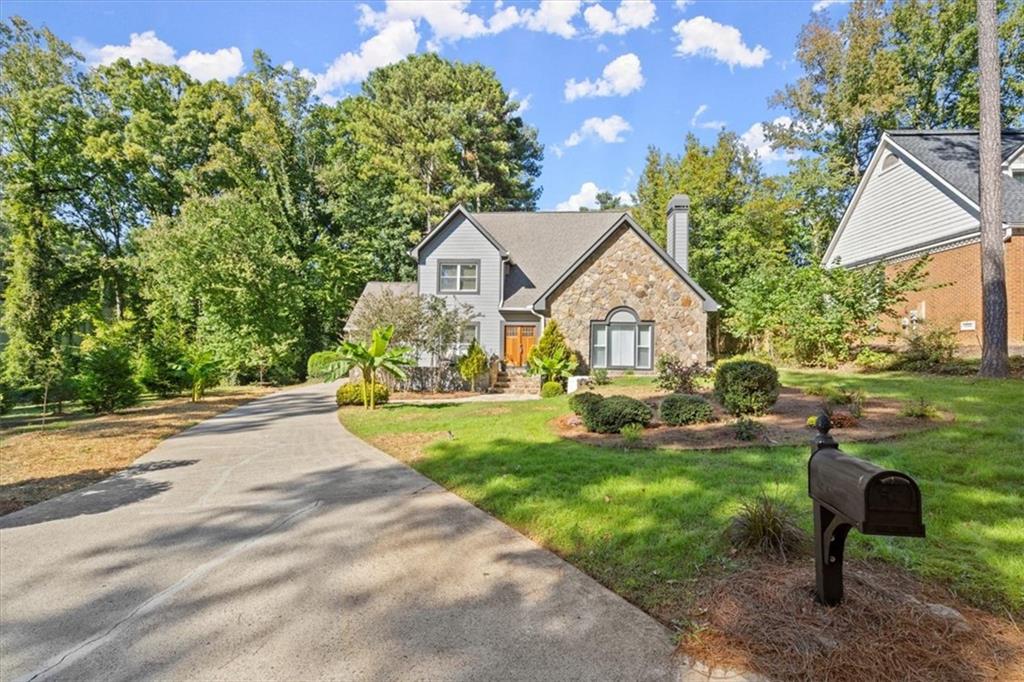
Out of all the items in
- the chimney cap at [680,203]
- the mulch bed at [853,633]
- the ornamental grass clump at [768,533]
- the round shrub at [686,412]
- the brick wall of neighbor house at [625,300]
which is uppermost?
the chimney cap at [680,203]

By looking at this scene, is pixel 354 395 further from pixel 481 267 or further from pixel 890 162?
pixel 890 162

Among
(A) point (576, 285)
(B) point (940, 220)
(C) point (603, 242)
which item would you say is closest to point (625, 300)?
(A) point (576, 285)

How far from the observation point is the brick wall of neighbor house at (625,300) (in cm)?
1842

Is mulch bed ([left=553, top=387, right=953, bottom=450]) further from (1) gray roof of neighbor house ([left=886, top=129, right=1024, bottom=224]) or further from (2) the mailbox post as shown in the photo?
(1) gray roof of neighbor house ([left=886, top=129, right=1024, bottom=224])

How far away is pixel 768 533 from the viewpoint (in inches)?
137

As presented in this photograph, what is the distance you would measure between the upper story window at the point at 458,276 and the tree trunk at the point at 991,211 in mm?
15624

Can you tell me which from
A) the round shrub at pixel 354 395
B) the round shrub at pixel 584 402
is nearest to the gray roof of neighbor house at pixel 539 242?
the round shrub at pixel 354 395

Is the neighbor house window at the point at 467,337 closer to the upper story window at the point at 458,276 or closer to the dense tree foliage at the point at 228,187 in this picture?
the upper story window at the point at 458,276

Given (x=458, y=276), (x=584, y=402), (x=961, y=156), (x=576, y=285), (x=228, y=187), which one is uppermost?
(x=228, y=187)

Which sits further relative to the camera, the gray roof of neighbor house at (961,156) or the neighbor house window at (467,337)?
the neighbor house window at (467,337)

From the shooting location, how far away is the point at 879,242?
A: 853 inches

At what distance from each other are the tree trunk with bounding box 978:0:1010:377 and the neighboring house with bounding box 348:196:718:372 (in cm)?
800

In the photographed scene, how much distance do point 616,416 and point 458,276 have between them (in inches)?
540

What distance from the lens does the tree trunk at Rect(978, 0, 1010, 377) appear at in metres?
10.9
